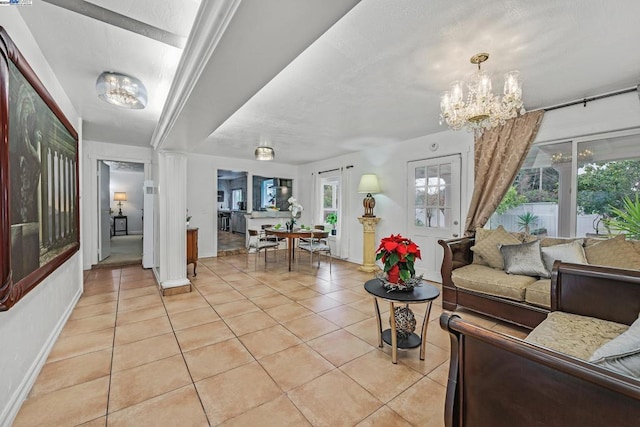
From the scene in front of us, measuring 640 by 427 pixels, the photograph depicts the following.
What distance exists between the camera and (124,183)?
30.4ft

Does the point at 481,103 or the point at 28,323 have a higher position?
the point at 481,103

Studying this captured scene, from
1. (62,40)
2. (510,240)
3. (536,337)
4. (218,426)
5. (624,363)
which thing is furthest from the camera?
(510,240)

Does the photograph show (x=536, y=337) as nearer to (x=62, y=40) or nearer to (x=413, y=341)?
(x=413, y=341)

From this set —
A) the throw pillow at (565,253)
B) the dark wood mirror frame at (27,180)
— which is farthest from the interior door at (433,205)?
the dark wood mirror frame at (27,180)

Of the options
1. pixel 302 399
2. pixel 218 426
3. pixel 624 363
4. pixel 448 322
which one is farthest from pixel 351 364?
pixel 624 363

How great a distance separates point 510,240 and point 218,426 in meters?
3.32

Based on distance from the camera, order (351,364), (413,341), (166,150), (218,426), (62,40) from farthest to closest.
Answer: (166,150), (413,341), (351,364), (62,40), (218,426)

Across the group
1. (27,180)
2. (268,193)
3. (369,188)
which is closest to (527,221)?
(369,188)

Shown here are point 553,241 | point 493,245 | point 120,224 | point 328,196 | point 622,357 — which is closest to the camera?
point 622,357

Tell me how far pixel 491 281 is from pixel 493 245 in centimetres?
58

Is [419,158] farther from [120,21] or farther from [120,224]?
[120,224]

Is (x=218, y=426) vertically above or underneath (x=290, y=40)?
underneath

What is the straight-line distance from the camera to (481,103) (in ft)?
6.88

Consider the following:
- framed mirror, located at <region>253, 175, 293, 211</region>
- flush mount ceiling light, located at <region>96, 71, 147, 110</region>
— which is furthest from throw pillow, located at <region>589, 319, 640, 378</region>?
framed mirror, located at <region>253, 175, 293, 211</region>
